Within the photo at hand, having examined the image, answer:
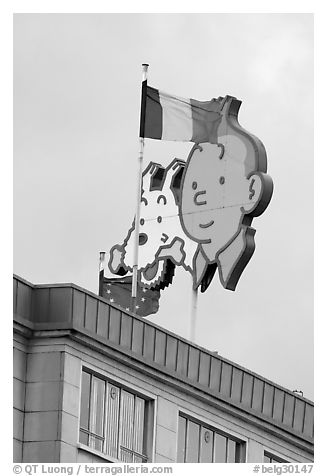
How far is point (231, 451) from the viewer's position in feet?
156

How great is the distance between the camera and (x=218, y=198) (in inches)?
2041

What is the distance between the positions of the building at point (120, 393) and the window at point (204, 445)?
2cm

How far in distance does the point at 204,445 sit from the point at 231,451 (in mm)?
1047

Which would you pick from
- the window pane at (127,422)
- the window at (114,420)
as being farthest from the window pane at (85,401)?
the window pane at (127,422)

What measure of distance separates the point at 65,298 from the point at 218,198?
376 inches

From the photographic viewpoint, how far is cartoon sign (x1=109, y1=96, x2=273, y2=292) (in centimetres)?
5056

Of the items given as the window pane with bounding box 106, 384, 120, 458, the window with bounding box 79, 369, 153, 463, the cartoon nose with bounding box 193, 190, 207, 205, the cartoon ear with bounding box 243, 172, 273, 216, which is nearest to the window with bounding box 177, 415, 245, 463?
the window with bounding box 79, 369, 153, 463

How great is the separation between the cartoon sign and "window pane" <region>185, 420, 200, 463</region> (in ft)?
16.0

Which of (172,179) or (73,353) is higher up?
(172,179)

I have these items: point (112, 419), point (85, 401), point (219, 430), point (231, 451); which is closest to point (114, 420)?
point (112, 419)

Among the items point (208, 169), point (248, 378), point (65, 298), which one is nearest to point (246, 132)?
point (208, 169)
